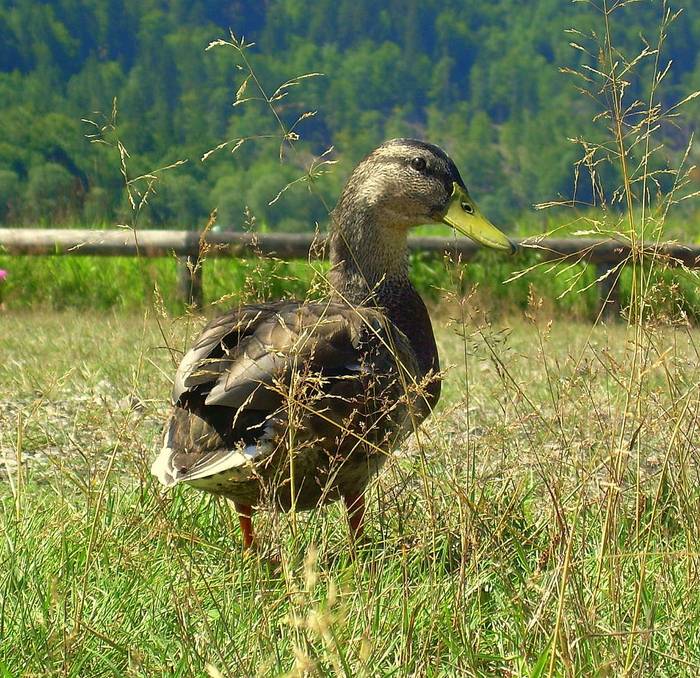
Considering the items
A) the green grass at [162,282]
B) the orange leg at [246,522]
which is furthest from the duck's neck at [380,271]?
the green grass at [162,282]

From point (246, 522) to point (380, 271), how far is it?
108 cm

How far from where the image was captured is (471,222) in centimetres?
395

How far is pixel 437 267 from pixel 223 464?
27.9 ft

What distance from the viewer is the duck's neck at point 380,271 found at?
3.83 meters

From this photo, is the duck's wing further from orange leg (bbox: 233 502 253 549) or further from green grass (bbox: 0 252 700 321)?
green grass (bbox: 0 252 700 321)

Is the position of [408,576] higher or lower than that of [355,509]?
higher

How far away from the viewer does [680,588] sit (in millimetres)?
2725

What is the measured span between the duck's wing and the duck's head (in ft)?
2.52

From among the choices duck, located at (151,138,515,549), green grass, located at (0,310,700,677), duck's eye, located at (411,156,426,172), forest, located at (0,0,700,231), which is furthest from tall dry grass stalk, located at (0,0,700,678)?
forest, located at (0,0,700,231)

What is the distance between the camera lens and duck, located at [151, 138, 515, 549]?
9.59ft

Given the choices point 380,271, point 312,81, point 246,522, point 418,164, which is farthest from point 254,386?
A: point 312,81

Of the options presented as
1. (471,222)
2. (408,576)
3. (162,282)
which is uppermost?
(471,222)

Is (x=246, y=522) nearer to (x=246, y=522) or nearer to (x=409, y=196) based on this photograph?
(x=246, y=522)

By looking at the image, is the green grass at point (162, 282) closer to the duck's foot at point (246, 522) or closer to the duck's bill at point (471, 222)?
the duck's bill at point (471, 222)
